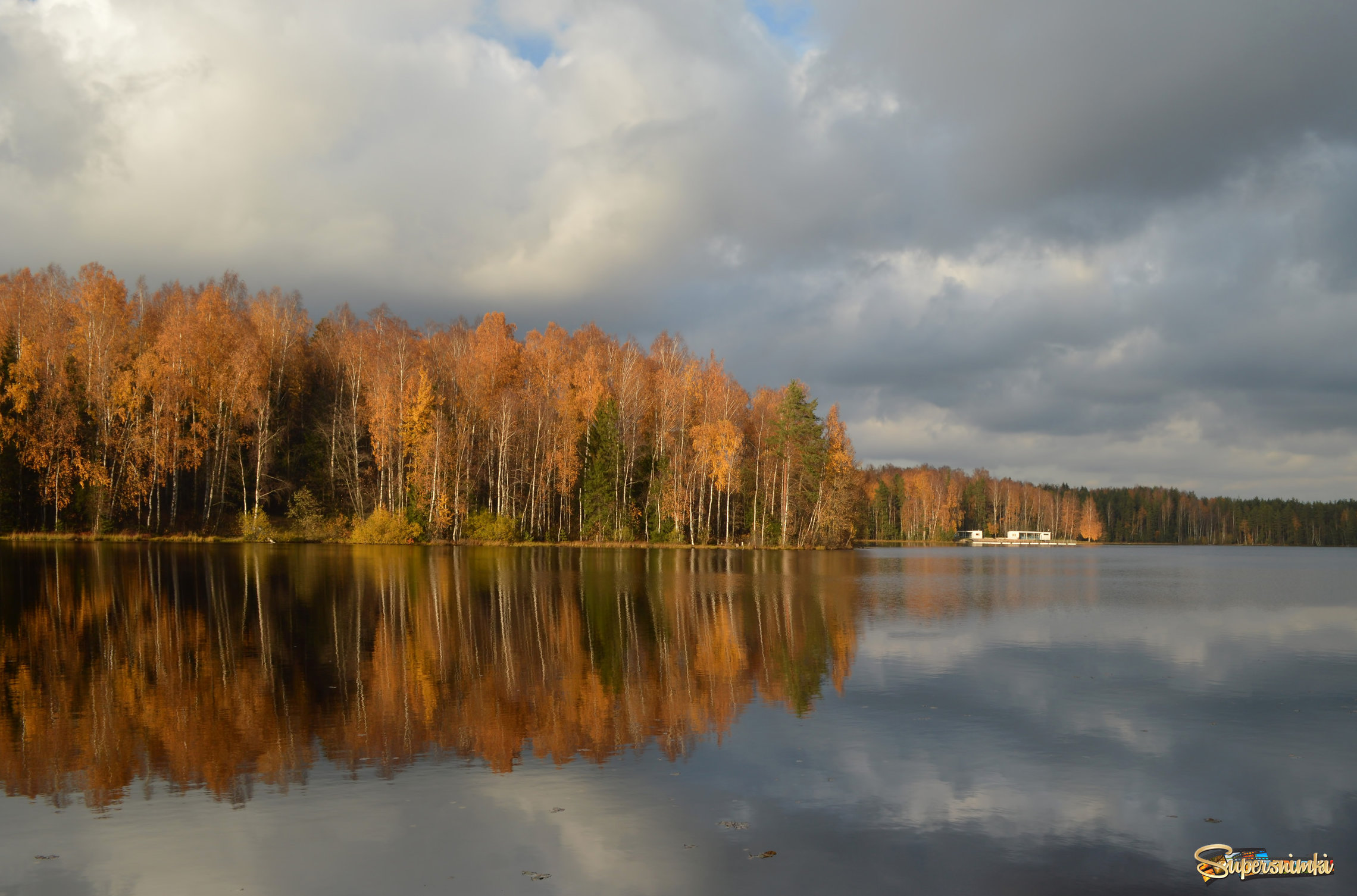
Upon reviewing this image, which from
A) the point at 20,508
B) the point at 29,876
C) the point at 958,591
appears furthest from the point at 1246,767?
the point at 20,508

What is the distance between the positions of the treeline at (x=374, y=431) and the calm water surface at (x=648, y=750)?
136ft

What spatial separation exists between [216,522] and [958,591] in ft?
187

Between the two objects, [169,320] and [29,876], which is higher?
[169,320]

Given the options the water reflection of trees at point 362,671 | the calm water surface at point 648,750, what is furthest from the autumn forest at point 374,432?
the calm water surface at point 648,750

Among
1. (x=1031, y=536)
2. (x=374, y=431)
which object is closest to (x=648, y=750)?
(x=374, y=431)

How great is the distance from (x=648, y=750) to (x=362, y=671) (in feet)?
A: 25.4

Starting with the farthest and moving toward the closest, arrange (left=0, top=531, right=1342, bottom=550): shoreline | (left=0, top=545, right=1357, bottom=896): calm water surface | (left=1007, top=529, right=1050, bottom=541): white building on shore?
(left=1007, top=529, right=1050, bottom=541): white building on shore, (left=0, top=531, right=1342, bottom=550): shoreline, (left=0, top=545, right=1357, bottom=896): calm water surface

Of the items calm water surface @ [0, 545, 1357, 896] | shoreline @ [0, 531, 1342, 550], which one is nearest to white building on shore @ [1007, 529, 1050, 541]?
shoreline @ [0, 531, 1342, 550]

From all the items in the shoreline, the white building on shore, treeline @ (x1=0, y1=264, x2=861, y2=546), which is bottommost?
the white building on shore

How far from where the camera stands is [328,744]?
39.7 feet

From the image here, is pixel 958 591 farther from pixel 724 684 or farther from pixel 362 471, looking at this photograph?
pixel 362 471

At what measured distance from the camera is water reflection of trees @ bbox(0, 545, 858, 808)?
38.4 feet

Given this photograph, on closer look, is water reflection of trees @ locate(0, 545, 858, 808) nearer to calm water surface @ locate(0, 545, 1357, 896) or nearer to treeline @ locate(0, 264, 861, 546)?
calm water surface @ locate(0, 545, 1357, 896)

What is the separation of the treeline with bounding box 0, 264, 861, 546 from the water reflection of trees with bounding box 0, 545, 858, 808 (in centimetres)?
3156
